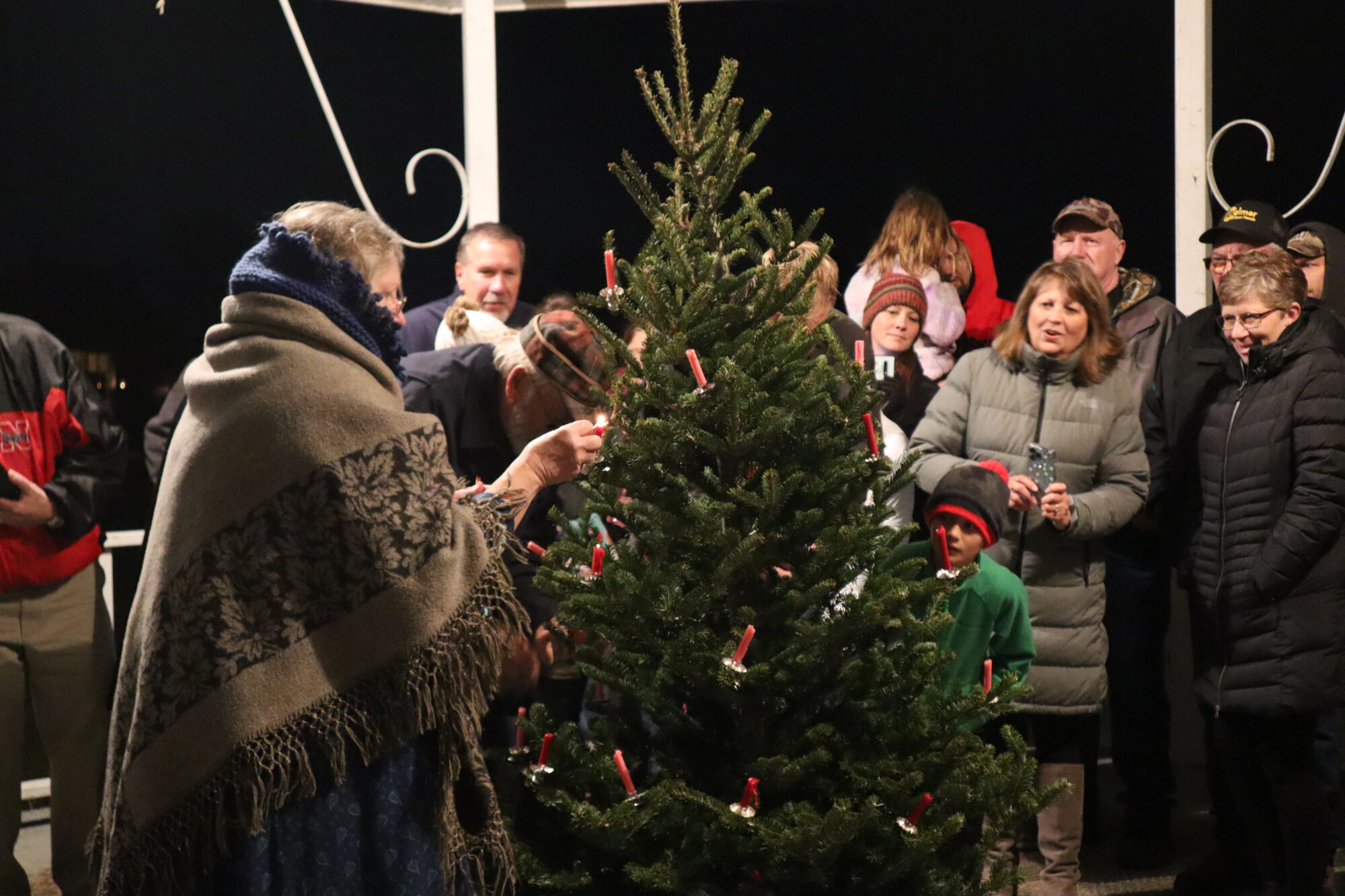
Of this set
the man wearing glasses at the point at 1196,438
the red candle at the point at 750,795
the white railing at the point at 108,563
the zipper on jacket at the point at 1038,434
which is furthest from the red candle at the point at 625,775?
the white railing at the point at 108,563

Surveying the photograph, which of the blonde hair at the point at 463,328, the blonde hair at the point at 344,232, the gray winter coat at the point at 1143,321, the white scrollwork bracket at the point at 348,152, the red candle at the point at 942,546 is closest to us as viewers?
the blonde hair at the point at 344,232

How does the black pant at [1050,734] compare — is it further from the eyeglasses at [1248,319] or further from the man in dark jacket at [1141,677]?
→ the eyeglasses at [1248,319]

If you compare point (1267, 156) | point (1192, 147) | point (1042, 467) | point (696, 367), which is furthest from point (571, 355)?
point (1267, 156)

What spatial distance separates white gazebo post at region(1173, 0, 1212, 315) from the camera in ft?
19.6

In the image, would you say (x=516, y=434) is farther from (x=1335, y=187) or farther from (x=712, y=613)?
(x=1335, y=187)

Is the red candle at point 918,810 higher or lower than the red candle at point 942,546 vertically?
lower

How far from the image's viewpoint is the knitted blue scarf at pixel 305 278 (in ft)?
8.16

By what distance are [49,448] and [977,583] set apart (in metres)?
2.90

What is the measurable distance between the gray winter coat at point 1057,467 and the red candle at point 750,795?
1799mm

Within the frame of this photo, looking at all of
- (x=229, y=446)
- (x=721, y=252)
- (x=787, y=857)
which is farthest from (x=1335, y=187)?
(x=229, y=446)

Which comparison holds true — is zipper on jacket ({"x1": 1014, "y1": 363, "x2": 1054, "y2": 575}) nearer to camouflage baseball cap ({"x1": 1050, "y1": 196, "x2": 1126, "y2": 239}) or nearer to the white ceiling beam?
camouflage baseball cap ({"x1": 1050, "y1": 196, "x2": 1126, "y2": 239})

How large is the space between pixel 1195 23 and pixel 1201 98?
0.31 meters

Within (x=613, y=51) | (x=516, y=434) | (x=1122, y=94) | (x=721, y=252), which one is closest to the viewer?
(x=721, y=252)

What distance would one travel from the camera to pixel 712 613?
3008 mm
